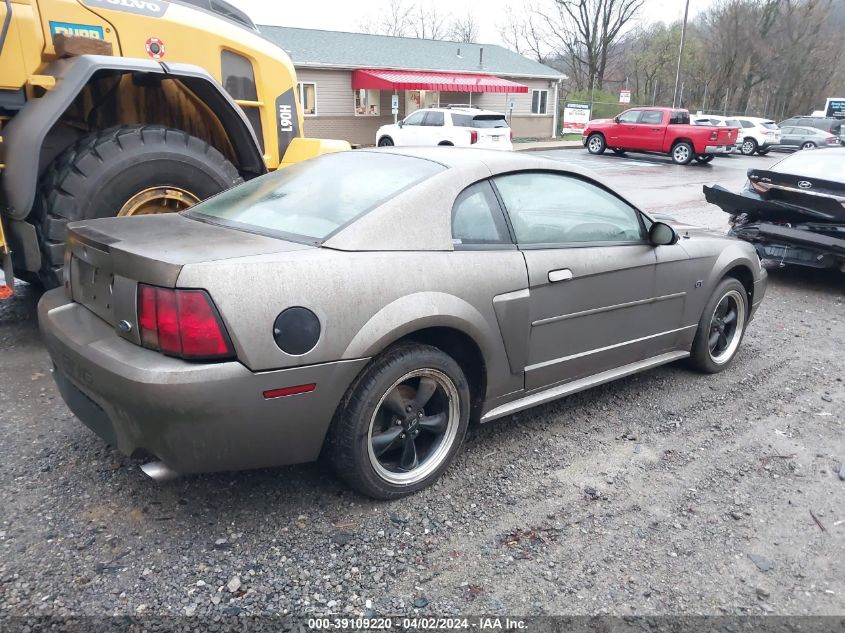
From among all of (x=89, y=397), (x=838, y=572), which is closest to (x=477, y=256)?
(x=89, y=397)

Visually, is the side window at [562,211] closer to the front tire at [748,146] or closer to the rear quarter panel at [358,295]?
the rear quarter panel at [358,295]

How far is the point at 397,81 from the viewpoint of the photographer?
89.6ft

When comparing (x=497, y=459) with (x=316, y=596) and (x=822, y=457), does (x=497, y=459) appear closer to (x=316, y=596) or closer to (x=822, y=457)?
(x=316, y=596)

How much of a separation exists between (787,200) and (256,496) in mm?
6851

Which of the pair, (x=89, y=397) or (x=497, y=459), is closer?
(x=89, y=397)

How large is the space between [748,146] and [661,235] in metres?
31.7

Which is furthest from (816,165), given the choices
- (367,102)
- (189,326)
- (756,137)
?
(756,137)

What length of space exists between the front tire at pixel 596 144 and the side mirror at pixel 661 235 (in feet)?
82.3

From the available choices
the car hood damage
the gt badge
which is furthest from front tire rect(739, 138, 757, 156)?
the gt badge

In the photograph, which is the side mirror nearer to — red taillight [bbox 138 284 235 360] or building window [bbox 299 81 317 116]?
red taillight [bbox 138 284 235 360]

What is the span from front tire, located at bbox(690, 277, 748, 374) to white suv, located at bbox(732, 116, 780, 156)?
98.2 ft

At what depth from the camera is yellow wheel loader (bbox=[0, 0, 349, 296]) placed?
174 inches

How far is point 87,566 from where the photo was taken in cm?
260

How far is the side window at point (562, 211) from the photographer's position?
3553 millimetres
